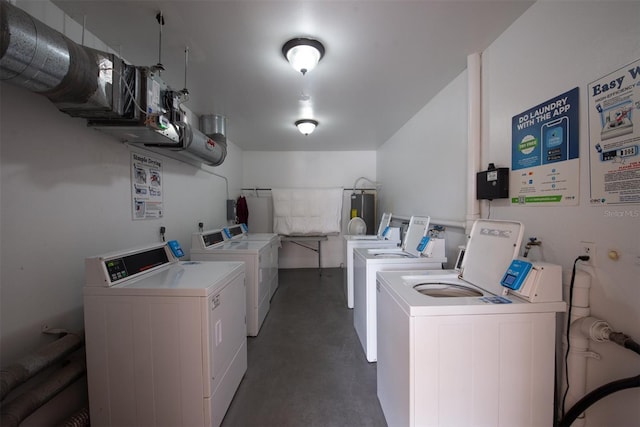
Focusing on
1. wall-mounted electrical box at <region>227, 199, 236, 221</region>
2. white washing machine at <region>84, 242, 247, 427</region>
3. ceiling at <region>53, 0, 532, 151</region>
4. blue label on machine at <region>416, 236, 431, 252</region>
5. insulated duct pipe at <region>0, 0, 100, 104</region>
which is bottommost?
white washing machine at <region>84, 242, 247, 427</region>

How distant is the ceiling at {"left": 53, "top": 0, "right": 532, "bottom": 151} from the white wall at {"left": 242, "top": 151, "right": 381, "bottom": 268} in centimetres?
203

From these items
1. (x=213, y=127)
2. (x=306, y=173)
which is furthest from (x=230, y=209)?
(x=306, y=173)

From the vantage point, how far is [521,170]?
1.40 m

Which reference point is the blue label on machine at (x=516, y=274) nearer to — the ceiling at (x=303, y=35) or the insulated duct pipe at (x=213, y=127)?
the ceiling at (x=303, y=35)

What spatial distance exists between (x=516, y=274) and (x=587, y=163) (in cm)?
59

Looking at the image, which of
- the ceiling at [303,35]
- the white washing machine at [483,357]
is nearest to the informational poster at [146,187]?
the ceiling at [303,35]

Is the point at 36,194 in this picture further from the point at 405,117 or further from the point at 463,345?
the point at 405,117

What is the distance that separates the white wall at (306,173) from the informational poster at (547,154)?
11.1 ft

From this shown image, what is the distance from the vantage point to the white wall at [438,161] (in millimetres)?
2021

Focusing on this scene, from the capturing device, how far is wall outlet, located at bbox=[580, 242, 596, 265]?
3.40ft

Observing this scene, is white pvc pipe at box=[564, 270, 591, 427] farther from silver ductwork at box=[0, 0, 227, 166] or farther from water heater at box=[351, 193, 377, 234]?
water heater at box=[351, 193, 377, 234]

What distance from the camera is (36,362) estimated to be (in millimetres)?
1079

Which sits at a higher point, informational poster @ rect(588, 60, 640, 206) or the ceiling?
the ceiling

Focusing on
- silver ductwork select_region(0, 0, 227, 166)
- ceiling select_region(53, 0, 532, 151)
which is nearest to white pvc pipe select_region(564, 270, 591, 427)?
ceiling select_region(53, 0, 532, 151)
